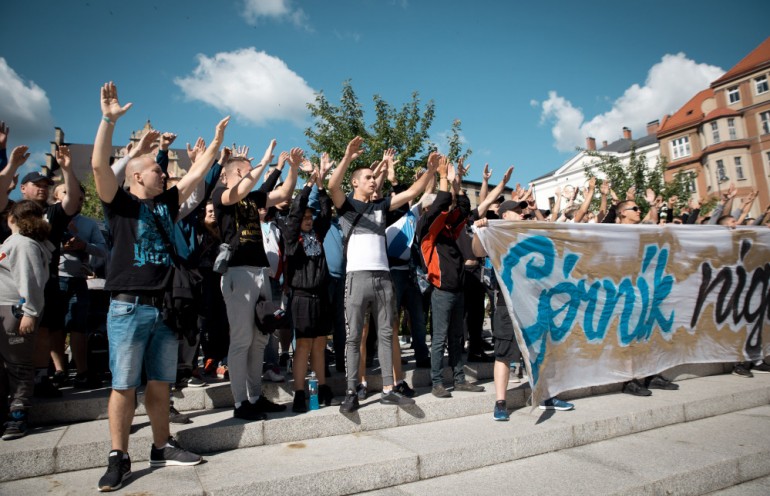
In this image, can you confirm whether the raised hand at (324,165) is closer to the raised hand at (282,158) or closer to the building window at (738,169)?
the raised hand at (282,158)

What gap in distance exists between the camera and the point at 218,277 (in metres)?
5.48

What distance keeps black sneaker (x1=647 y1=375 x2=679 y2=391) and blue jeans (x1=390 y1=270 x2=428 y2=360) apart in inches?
114

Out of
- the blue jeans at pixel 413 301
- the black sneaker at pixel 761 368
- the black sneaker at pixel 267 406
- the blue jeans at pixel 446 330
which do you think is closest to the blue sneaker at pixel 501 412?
the blue jeans at pixel 446 330

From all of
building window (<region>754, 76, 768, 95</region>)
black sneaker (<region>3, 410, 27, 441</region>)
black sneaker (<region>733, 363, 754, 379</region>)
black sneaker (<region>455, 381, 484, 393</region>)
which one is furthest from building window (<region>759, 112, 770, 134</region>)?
black sneaker (<region>3, 410, 27, 441</region>)

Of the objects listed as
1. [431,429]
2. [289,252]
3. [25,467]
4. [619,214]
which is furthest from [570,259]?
[25,467]

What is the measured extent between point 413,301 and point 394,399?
1557mm

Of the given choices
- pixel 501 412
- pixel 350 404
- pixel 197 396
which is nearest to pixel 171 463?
pixel 197 396

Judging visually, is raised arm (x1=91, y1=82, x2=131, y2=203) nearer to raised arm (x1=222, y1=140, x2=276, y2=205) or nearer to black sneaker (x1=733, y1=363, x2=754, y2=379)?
raised arm (x1=222, y1=140, x2=276, y2=205)

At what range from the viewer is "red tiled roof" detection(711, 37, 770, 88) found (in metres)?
39.5

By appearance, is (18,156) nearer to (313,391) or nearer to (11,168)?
(11,168)

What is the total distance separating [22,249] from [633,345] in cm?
643

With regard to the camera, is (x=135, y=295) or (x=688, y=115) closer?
(x=135, y=295)

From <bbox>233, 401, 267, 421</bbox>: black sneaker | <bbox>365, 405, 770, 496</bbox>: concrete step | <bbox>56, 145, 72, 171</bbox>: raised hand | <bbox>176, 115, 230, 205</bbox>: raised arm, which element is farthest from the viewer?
<bbox>233, 401, 267, 421</bbox>: black sneaker

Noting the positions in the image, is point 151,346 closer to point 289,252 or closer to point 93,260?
point 289,252
